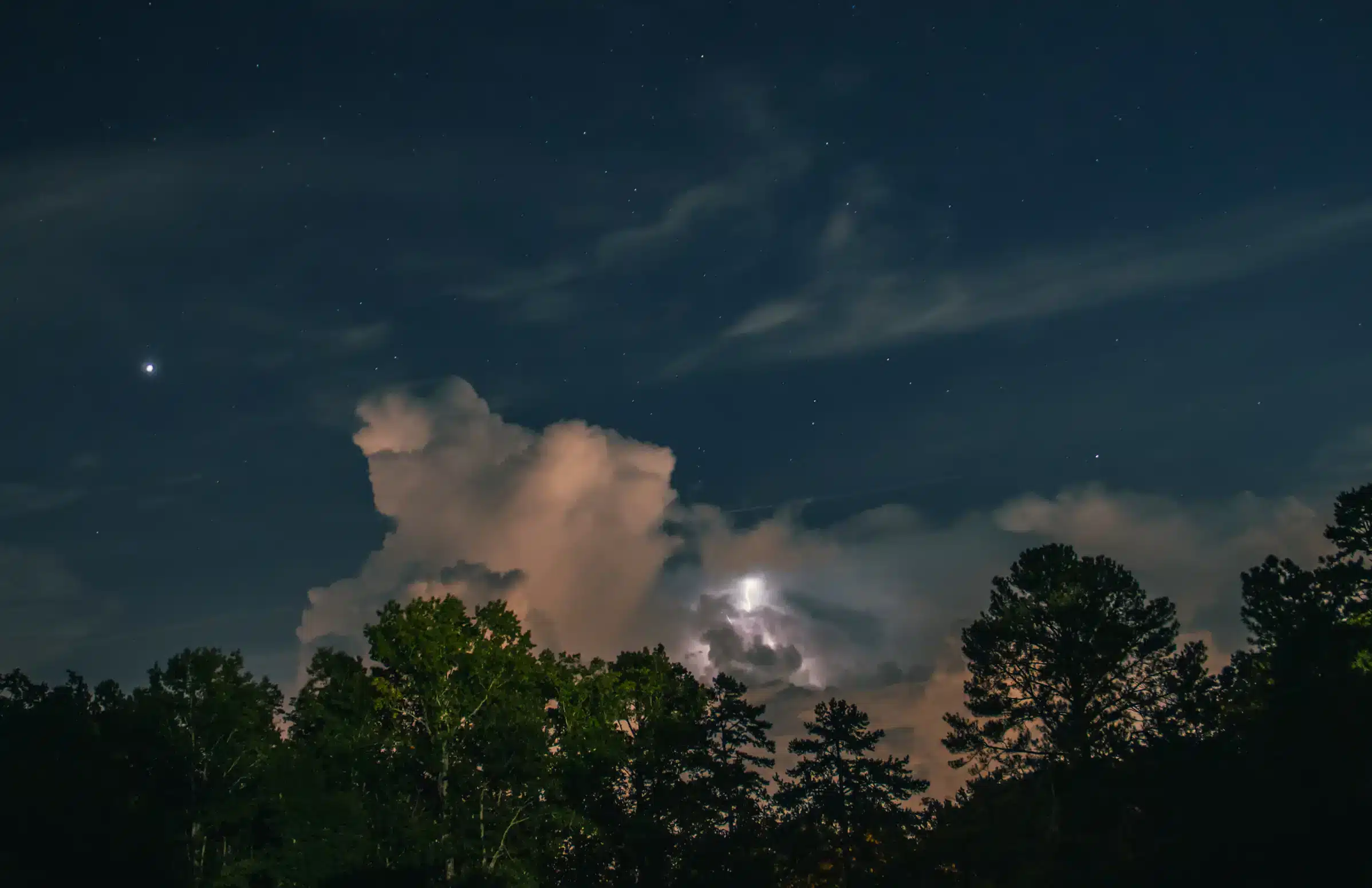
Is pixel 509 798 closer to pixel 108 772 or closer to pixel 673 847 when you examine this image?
pixel 673 847

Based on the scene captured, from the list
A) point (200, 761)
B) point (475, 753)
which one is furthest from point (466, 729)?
point (200, 761)

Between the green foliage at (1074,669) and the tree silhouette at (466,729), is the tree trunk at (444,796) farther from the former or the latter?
the green foliage at (1074,669)

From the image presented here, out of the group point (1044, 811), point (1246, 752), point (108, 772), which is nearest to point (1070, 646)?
point (1044, 811)

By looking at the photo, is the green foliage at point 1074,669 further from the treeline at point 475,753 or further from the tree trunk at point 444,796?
the tree trunk at point 444,796

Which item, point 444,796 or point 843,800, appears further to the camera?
point 843,800

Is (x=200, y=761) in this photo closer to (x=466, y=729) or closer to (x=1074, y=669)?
(x=466, y=729)

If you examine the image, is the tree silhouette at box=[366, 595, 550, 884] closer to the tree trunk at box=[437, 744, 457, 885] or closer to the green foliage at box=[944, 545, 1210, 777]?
the tree trunk at box=[437, 744, 457, 885]

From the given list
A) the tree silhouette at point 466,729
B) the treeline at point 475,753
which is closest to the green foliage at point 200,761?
the treeline at point 475,753

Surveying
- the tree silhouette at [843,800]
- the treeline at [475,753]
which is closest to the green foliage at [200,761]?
the treeline at [475,753]

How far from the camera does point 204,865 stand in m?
52.4

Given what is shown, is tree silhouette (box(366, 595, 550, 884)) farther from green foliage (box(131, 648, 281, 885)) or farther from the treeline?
green foliage (box(131, 648, 281, 885))

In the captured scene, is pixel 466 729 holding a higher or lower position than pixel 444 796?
higher

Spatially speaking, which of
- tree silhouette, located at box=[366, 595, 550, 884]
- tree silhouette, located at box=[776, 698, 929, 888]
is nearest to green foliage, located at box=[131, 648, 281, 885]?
tree silhouette, located at box=[366, 595, 550, 884]

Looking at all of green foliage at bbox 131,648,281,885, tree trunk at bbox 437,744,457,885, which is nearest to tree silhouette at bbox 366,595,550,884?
tree trunk at bbox 437,744,457,885
